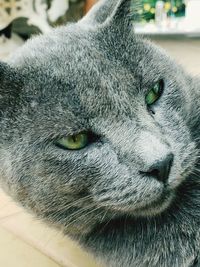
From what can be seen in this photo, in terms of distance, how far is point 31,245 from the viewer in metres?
1.25

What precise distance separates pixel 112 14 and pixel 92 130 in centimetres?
28

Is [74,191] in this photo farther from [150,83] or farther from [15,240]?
[15,240]

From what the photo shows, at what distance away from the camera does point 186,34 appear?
2496 millimetres

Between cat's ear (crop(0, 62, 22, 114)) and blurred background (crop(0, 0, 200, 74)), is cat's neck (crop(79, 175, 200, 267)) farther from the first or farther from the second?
blurred background (crop(0, 0, 200, 74))

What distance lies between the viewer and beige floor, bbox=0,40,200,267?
45.7 inches

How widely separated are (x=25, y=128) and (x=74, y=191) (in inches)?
6.4

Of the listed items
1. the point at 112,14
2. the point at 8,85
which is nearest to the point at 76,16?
the point at 112,14

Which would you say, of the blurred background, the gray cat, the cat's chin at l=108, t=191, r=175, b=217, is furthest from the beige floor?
the blurred background

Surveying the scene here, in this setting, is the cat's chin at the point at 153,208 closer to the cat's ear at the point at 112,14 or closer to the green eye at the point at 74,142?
the green eye at the point at 74,142

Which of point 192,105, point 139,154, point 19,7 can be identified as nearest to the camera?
point 139,154

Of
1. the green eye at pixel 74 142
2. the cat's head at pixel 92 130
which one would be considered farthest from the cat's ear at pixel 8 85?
the green eye at pixel 74 142

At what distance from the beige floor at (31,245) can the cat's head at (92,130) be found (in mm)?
252

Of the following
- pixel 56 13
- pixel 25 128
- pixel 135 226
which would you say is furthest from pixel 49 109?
pixel 56 13

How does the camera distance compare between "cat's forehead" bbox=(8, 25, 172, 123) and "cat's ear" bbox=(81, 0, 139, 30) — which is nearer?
"cat's forehead" bbox=(8, 25, 172, 123)
